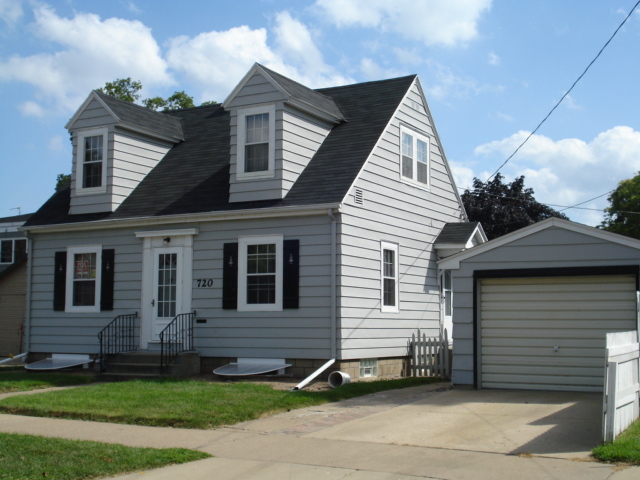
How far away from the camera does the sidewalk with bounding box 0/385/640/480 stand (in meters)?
7.39

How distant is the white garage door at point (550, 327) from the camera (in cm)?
1266

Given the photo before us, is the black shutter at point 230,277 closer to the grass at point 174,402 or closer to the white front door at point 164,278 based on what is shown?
the white front door at point 164,278

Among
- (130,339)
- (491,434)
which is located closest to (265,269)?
(130,339)

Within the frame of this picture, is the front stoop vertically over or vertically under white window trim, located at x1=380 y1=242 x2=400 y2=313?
under

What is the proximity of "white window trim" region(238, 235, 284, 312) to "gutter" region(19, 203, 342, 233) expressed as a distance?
19.7 inches

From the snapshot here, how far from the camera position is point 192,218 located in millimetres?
16766

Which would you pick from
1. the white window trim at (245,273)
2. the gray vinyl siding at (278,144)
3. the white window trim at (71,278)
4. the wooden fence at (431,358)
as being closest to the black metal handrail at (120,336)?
the white window trim at (71,278)

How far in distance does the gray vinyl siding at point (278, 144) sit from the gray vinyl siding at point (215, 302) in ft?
2.30

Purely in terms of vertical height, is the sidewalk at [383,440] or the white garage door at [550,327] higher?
the white garage door at [550,327]

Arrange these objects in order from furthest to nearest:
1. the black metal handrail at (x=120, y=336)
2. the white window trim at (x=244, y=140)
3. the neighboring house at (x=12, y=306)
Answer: the neighboring house at (x=12, y=306)
the black metal handrail at (x=120, y=336)
the white window trim at (x=244, y=140)

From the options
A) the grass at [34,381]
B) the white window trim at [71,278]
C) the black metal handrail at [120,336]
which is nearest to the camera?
the grass at [34,381]

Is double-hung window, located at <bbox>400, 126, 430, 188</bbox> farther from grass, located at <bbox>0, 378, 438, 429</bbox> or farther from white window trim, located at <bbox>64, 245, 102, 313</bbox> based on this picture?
white window trim, located at <bbox>64, 245, 102, 313</bbox>

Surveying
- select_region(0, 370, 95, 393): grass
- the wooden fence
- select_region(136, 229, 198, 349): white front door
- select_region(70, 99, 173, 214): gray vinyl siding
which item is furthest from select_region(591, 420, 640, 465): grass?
select_region(70, 99, 173, 214): gray vinyl siding

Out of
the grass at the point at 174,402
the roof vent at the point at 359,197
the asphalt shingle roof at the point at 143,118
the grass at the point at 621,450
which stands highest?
the asphalt shingle roof at the point at 143,118
